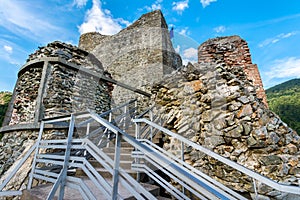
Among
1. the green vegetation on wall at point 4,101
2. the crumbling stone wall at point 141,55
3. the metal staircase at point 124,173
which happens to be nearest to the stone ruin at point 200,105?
the metal staircase at point 124,173

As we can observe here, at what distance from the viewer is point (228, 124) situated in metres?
2.34

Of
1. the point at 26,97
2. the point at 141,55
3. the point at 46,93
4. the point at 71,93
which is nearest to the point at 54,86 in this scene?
the point at 46,93

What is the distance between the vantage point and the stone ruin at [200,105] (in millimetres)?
2008

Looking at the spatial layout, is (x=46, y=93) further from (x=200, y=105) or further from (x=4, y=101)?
(x=4, y=101)

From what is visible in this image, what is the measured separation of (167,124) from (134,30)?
915 centimetres

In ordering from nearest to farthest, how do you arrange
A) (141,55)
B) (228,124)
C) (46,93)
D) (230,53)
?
(228,124)
(230,53)
(46,93)
(141,55)

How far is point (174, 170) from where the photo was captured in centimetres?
121

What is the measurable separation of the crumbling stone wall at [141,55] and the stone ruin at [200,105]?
3397 mm

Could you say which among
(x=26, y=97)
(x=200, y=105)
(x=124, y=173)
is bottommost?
(x=124, y=173)

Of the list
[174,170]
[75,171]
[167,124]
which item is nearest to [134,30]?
[167,124]

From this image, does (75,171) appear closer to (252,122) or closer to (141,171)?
(141,171)

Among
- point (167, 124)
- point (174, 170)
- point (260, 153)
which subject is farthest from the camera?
point (167, 124)

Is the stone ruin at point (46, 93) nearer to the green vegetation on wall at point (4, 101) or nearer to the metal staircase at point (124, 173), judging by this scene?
the metal staircase at point (124, 173)

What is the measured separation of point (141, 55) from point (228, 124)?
8232mm
